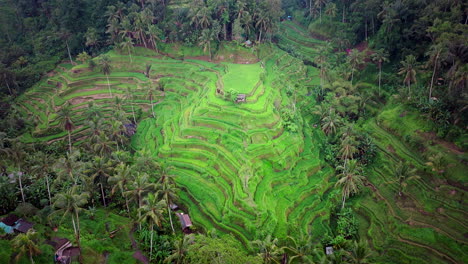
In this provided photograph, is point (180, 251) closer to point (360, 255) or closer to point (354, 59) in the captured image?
point (360, 255)

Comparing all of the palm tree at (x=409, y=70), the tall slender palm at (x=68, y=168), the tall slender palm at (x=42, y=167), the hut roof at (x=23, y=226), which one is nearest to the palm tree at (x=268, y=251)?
the tall slender palm at (x=68, y=168)

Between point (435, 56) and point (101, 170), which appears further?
point (435, 56)

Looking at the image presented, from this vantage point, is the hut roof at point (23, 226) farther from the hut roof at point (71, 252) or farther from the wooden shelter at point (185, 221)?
the wooden shelter at point (185, 221)

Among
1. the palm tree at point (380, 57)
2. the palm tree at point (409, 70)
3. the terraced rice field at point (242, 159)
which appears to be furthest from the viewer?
the palm tree at point (380, 57)

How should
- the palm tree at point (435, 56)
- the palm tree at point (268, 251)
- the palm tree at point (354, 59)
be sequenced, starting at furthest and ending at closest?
1. the palm tree at point (354, 59)
2. the palm tree at point (435, 56)
3. the palm tree at point (268, 251)

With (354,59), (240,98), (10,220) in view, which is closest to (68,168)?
(10,220)

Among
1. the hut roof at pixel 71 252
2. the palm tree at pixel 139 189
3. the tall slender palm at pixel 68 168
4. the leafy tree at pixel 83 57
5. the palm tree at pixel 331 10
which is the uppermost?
the palm tree at pixel 331 10

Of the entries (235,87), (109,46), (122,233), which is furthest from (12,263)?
(109,46)

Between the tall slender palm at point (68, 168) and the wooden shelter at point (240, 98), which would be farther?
the wooden shelter at point (240, 98)
